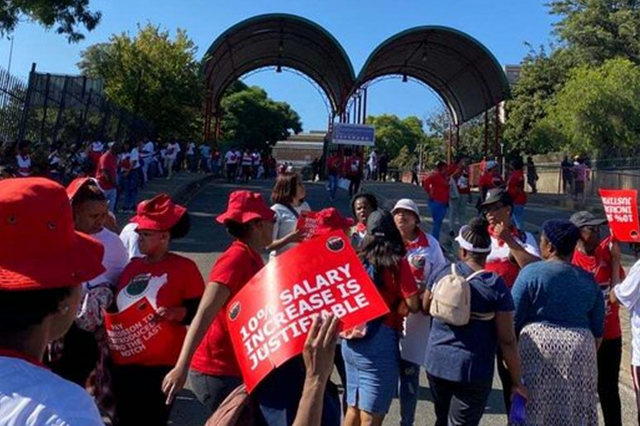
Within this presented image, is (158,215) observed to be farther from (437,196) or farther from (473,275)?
(437,196)

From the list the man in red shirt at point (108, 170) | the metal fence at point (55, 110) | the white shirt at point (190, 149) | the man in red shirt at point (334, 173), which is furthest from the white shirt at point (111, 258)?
the white shirt at point (190, 149)

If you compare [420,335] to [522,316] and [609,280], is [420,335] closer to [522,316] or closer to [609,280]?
[522,316]

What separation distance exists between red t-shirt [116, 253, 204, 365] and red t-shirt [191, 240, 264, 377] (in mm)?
259

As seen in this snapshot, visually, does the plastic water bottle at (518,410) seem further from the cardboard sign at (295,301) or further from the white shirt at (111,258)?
the white shirt at (111,258)

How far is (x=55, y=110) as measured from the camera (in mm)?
20031

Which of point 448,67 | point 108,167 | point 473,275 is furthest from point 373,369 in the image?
point 448,67

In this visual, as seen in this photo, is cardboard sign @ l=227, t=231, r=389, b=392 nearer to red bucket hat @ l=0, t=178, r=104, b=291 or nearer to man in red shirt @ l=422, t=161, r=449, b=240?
red bucket hat @ l=0, t=178, r=104, b=291

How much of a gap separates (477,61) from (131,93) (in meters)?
16.2

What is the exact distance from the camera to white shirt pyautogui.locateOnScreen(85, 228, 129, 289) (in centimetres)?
406

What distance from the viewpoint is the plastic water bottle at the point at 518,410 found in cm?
456

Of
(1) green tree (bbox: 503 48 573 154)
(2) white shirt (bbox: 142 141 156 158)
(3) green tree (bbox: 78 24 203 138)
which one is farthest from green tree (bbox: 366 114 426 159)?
(2) white shirt (bbox: 142 141 156 158)

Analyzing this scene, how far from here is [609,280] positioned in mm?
5734

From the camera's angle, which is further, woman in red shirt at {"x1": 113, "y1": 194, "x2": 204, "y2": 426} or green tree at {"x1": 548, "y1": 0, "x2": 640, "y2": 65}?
green tree at {"x1": 548, "y1": 0, "x2": 640, "y2": 65}

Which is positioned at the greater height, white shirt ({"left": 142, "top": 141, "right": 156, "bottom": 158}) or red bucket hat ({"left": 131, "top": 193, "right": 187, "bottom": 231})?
white shirt ({"left": 142, "top": 141, "right": 156, "bottom": 158})
